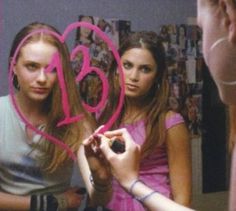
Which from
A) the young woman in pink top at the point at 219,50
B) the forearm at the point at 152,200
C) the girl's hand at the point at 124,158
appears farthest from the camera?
the girl's hand at the point at 124,158

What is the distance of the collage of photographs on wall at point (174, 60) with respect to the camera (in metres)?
1.29

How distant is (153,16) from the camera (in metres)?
1.34

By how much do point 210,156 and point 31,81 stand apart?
55cm

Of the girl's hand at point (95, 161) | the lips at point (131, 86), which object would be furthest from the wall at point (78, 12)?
the girl's hand at point (95, 161)

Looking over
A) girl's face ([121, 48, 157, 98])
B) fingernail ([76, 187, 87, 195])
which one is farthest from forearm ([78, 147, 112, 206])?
girl's face ([121, 48, 157, 98])

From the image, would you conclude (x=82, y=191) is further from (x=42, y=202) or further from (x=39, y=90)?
(x=39, y=90)

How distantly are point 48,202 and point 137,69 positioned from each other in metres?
0.42

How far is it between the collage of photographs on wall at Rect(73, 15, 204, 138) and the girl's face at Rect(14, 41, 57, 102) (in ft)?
0.25

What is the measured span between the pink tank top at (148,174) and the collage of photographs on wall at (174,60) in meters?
0.11

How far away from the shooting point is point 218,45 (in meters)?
0.95

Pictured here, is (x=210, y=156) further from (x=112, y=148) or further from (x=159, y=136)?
(x=112, y=148)

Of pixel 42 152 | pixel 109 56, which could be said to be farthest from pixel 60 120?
pixel 109 56

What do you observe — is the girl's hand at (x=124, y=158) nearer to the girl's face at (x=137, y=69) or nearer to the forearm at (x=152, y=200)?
the forearm at (x=152, y=200)

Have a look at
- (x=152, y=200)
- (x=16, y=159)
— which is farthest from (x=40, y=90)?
(x=152, y=200)
